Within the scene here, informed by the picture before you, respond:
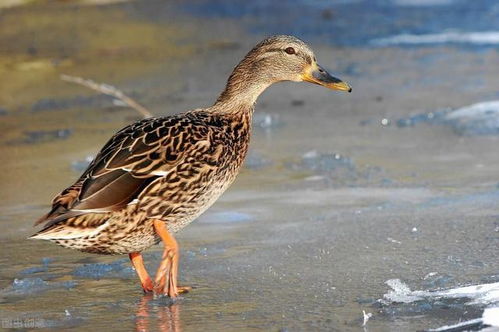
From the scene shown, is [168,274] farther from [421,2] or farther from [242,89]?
[421,2]

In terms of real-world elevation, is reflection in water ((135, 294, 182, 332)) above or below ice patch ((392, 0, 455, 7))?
below

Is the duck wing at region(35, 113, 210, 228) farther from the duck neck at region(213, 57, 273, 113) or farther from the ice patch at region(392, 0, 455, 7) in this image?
the ice patch at region(392, 0, 455, 7)

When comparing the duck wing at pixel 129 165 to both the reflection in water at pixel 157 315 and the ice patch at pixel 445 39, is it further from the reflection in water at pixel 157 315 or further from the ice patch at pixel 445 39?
the ice patch at pixel 445 39

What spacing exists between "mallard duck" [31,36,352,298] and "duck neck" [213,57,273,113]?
1.06 ft

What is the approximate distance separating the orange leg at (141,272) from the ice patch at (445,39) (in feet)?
22.5

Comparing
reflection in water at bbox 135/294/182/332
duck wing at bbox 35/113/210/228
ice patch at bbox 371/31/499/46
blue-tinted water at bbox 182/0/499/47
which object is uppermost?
blue-tinted water at bbox 182/0/499/47

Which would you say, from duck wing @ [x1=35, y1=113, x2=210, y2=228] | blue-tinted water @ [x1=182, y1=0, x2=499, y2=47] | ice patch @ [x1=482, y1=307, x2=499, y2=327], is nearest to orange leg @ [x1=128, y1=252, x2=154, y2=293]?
duck wing @ [x1=35, y1=113, x2=210, y2=228]

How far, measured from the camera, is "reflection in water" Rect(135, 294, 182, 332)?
15.0 ft

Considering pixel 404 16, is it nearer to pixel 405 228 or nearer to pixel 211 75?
pixel 211 75

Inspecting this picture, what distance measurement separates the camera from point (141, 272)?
5219 mm

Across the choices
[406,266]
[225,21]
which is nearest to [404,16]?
[225,21]

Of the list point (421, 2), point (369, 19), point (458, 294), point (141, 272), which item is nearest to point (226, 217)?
point (141, 272)

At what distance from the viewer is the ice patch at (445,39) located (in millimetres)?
11516

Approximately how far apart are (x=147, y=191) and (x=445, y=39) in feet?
24.2
